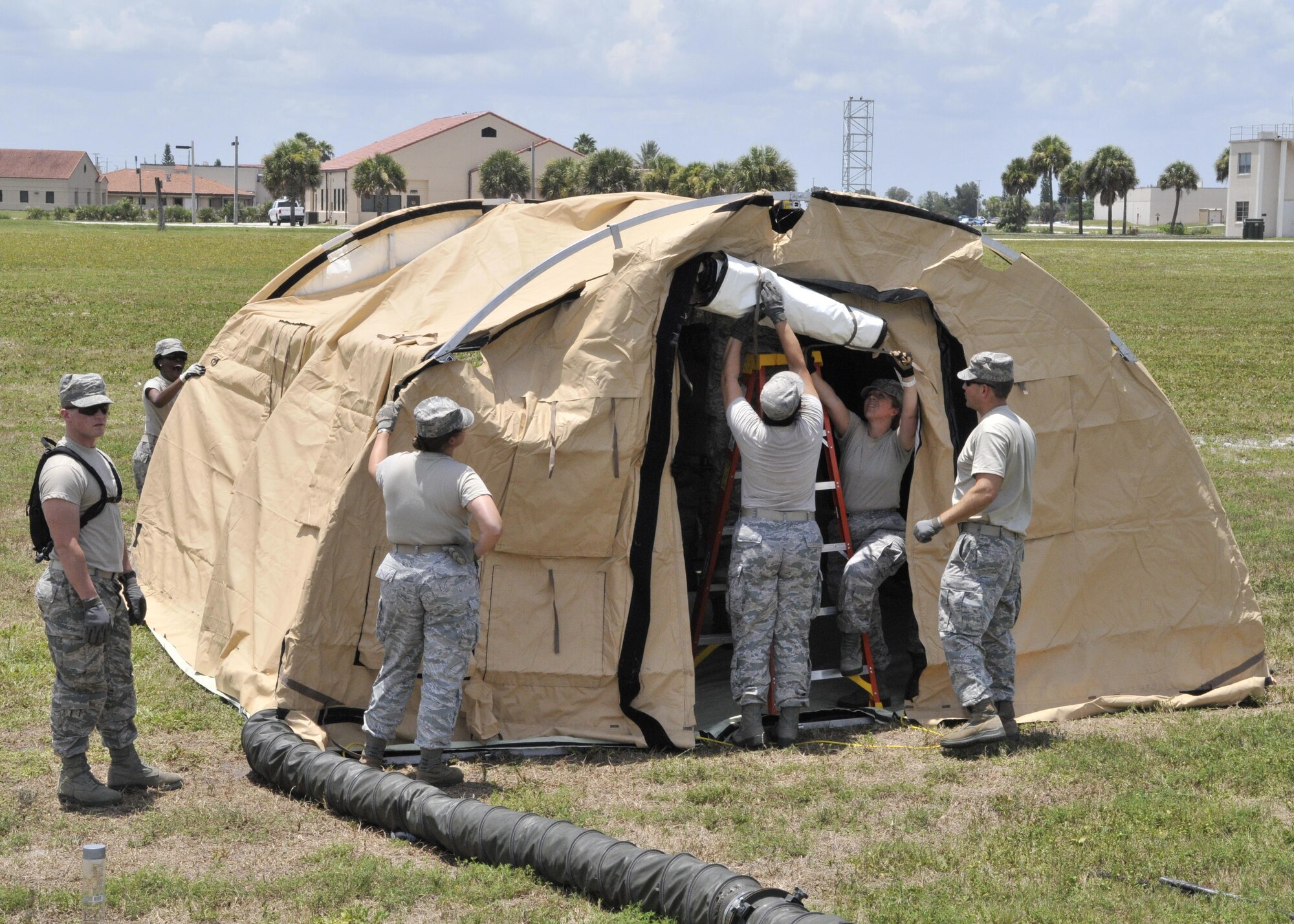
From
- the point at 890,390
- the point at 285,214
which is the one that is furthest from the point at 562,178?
the point at 890,390

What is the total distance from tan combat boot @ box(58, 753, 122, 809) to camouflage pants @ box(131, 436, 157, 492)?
16.6 feet

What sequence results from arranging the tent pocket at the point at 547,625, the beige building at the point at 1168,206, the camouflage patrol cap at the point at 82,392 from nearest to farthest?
the camouflage patrol cap at the point at 82,392 < the tent pocket at the point at 547,625 < the beige building at the point at 1168,206

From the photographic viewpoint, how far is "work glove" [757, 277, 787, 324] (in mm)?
7172

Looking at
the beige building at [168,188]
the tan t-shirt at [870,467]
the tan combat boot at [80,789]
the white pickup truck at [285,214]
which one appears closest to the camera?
the tan combat boot at [80,789]

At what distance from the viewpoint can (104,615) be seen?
6.04 metres

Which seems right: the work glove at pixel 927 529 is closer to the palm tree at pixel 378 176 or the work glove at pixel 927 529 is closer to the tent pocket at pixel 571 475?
the tent pocket at pixel 571 475

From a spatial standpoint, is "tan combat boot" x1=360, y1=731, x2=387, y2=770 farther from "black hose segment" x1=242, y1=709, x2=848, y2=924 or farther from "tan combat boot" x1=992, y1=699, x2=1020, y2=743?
"tan combat boot" x1=992, y1=699, x2=1020, y2=743

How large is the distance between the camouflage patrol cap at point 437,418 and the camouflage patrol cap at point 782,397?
62.3 inches

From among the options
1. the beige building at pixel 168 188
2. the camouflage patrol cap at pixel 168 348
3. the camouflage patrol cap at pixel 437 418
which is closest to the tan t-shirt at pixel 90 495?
the camouflage patrol cap at pixel 437 418

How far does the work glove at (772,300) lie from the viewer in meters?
7.17

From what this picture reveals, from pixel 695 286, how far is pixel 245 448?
12.9ft

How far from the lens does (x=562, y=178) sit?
240 ft

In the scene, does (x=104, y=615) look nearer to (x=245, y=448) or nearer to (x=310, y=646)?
(x=310, y=646)

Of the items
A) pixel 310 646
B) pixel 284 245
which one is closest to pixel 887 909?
pixel 310 646
